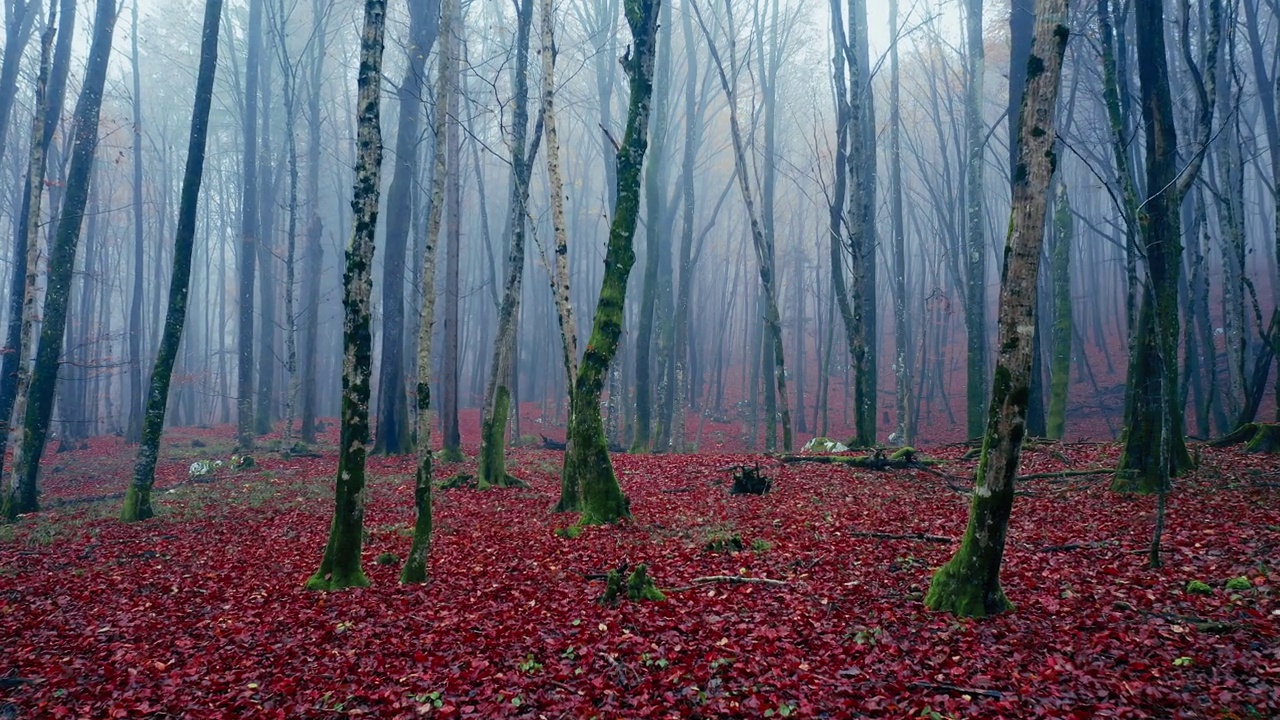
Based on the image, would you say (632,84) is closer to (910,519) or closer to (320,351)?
(910,519)

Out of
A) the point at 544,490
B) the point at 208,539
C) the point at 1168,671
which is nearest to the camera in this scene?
the point at 1168,671

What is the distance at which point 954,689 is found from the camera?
14.4ft

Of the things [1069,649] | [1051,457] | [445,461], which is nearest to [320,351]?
[445,461]

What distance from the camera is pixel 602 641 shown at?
5465 mm

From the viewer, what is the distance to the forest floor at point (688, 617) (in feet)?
14.8

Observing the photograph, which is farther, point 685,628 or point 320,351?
point 320,351

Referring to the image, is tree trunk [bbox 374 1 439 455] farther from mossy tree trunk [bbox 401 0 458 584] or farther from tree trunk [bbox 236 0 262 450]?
mossy tree trunk [bbox 401 0 458 584]

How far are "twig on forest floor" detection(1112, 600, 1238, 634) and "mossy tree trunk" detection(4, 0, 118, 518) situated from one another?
47.9ft

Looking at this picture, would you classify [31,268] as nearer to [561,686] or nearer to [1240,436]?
[561,686]

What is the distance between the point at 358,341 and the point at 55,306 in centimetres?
877

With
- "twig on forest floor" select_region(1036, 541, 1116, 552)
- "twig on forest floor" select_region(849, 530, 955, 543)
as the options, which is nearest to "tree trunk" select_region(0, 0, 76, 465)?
"twig on forest floor" select_region(849, 530, 955, 543)

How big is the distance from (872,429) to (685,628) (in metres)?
10.7

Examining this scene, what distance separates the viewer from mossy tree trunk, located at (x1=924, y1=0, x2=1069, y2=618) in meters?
5.15

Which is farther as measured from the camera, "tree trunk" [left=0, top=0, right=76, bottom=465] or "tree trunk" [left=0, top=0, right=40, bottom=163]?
"tree trunk" [left=0, top=0, right=40, bottom=163]
